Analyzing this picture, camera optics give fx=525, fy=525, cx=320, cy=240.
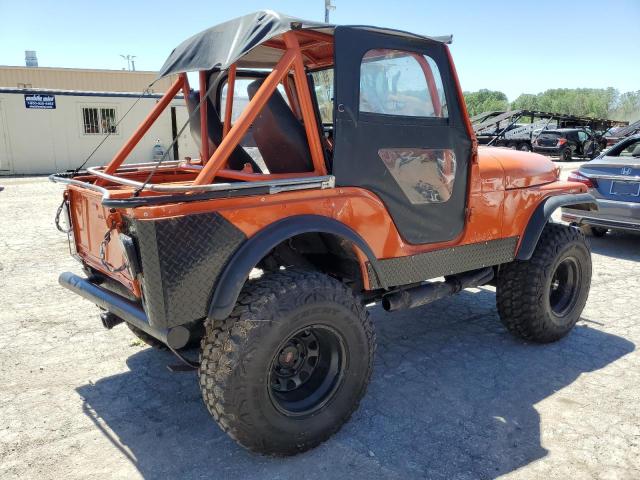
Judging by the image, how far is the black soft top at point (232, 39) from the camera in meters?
2.67

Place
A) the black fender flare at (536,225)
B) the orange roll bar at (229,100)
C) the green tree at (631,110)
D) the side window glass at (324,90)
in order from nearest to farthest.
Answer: the orange roll bar at (229,100), the side window glass at (324,90), the black fender flare at (536,225), the green tree at (631,110)

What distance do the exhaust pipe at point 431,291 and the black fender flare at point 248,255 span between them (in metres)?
0.99

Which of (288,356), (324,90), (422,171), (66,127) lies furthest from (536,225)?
(66,127)

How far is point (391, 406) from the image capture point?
3324 mm

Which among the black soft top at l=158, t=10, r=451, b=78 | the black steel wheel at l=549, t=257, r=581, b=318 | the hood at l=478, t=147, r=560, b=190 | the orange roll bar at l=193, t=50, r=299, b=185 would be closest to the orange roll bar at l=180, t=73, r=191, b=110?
the black soft top at l=158, t=10, r=451, b=78

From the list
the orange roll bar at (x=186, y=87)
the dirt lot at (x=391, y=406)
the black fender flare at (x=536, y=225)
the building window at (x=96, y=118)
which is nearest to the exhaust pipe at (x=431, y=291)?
the black fender flare at (x=536, y=225)

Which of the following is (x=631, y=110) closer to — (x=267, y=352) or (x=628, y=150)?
(x=628, y=150)

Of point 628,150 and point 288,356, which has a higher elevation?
point 628,150

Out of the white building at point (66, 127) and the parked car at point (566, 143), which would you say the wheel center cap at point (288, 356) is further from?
the parked car at point (566, 143)

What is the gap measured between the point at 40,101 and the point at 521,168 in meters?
19.4

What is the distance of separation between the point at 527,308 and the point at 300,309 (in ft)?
7.18

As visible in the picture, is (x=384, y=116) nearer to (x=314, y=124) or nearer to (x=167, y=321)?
(x=314, y=124)

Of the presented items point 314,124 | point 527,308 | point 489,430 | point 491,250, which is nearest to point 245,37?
point 314,124

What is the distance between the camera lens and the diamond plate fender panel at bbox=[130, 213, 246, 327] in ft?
7.88
